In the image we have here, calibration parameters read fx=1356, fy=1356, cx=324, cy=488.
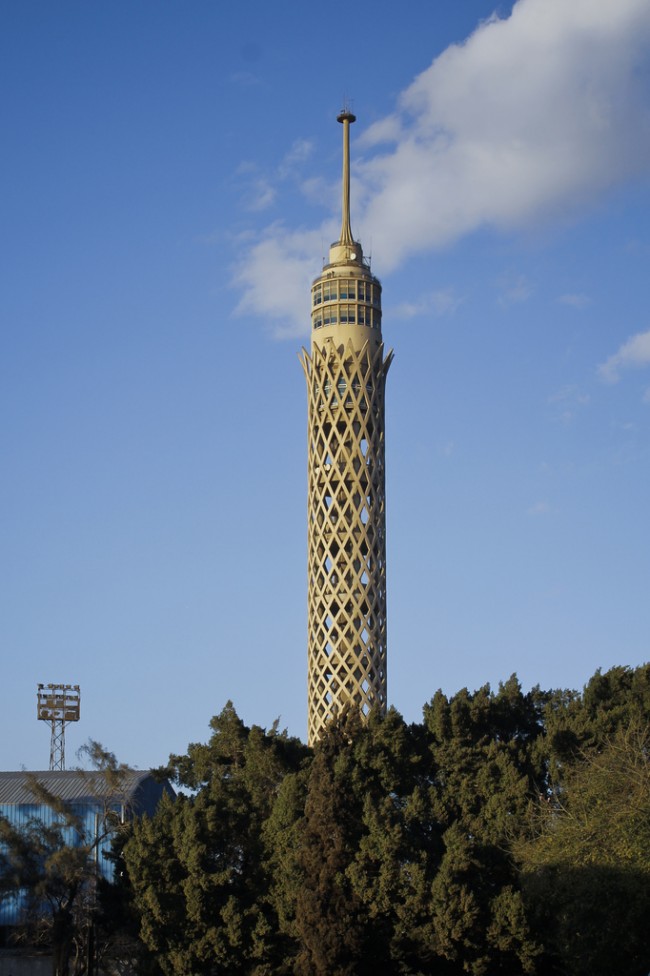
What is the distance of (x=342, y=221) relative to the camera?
218ft

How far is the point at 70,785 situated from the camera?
59.7 m

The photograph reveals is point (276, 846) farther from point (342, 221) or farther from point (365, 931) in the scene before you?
point (342, 221)

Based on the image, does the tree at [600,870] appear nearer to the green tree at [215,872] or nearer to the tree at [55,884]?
the green tree at [215,872]

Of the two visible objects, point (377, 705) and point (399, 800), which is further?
point (377, 705)

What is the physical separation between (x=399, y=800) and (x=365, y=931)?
16.3ft

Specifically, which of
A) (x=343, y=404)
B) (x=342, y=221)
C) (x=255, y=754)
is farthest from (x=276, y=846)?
(x=342, y=221)

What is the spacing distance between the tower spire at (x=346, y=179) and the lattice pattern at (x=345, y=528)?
249 inches

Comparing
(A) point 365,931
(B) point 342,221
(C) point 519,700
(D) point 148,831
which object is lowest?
(A) point 365,931

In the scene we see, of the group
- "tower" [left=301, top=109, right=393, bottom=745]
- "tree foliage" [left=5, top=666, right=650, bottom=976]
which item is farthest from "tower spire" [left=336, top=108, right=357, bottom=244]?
"tree foliage" [left=5, top=666, right=650, bottom=976]

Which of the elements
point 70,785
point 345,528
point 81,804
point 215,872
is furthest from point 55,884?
point 345,528

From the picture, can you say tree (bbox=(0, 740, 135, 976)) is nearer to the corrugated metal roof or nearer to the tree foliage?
the tree foliage

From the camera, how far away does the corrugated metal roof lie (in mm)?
54778

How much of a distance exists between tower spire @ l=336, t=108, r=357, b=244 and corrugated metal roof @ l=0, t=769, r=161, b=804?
27234mm

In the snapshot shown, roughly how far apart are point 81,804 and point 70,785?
110 inches
